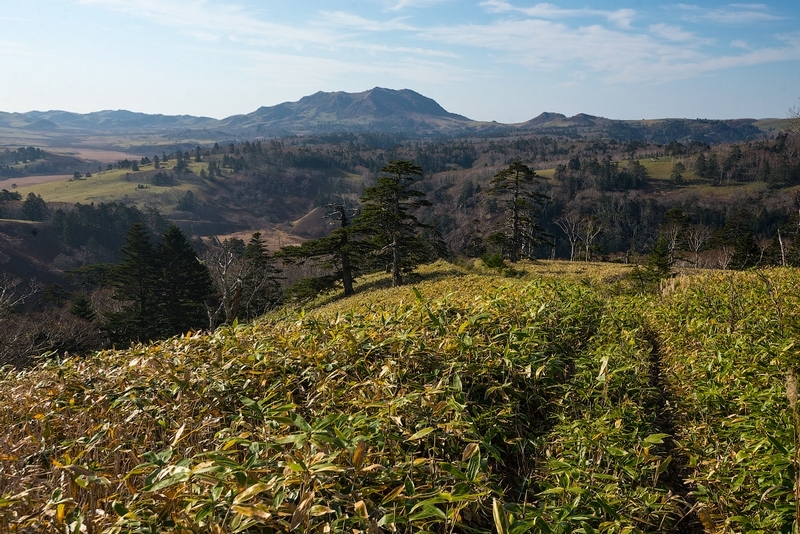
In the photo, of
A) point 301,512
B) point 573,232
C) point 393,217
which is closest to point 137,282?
point 393,217

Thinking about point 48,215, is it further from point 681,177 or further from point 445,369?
point 681,177

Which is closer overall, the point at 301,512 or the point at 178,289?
the point at 301,512

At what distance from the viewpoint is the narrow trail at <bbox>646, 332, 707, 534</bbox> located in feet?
10.6

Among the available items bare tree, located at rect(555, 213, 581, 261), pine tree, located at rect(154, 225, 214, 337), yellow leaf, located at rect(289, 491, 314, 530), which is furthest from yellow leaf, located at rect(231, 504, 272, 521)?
bare tree, located at rect(555, 213, 581, 261)

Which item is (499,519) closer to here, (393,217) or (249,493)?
(249,493)

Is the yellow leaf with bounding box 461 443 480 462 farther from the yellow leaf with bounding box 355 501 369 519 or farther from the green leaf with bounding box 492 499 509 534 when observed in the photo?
the yellow leaf with bounding box 355 501 369 519

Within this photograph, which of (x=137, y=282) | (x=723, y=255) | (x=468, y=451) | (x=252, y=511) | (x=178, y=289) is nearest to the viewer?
(x=252, y=511)

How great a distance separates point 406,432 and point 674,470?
2.50m

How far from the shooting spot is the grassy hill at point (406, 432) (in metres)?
2.20

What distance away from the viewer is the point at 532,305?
5.80 meters

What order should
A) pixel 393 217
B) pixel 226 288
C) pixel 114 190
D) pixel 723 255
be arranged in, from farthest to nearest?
pixel 114 190
pixel 723 255
pixel 393 217
pixel 226 288

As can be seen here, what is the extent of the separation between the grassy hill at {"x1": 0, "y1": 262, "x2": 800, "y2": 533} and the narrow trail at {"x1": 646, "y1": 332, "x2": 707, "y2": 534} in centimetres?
2

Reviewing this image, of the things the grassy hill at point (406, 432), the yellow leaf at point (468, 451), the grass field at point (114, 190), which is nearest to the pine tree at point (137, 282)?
the grassy hill at point (406, 432)

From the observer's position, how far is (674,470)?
12.7ft
